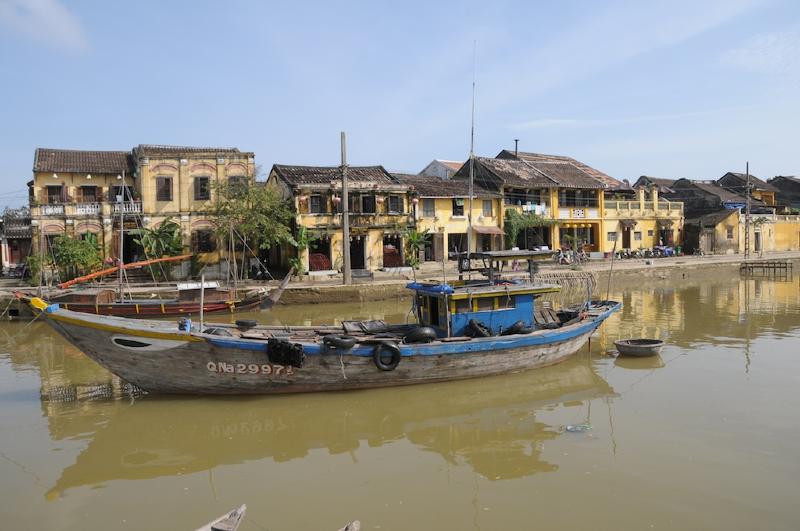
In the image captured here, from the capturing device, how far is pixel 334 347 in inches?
425

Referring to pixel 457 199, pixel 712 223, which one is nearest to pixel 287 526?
pixel 457 199

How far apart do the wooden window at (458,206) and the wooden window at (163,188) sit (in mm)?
15428

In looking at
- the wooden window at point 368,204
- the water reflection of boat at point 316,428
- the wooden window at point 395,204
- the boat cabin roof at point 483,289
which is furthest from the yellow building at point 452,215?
the water reflection of boat at point 316,428

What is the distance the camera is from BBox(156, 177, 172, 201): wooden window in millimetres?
29156

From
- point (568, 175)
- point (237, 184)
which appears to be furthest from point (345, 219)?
point (568, 175)

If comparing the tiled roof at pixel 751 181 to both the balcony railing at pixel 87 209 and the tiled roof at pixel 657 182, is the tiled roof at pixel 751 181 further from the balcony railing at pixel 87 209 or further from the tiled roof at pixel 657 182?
the balcony railing at pixel 87 209

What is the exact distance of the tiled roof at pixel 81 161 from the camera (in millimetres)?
29422

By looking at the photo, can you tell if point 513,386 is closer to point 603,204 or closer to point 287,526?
point 287,526

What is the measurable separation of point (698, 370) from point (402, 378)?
6.67m

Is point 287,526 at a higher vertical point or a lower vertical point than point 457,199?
lower

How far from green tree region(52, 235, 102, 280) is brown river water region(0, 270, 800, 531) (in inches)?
538

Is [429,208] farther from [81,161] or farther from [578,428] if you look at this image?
[578,428]

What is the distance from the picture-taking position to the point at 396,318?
2205 centimetres

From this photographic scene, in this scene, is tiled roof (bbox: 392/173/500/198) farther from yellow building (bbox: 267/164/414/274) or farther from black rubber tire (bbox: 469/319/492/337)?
black rubber tire (bbox: 469/319/492/337)
